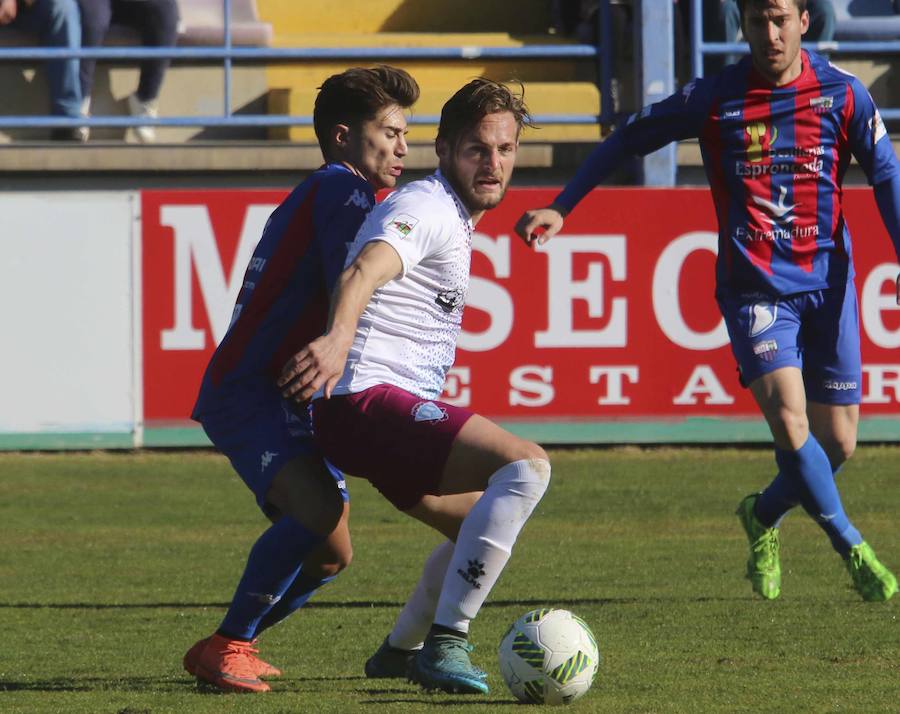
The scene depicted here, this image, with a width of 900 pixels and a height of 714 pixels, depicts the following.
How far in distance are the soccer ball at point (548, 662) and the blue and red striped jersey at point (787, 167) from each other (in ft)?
6.38

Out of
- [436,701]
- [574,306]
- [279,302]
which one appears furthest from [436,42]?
[436,701]

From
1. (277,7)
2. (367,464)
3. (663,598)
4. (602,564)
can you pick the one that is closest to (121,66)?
(277,7)

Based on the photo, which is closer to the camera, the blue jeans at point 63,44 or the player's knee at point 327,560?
the player's knee at point 327,560

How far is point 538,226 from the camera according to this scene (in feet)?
17.3

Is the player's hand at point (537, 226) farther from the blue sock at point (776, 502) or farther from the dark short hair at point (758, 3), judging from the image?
the blue sock at point (776, 502)

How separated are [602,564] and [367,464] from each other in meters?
2.87

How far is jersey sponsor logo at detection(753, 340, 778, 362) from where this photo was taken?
5.83m

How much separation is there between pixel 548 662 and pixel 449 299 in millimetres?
1008

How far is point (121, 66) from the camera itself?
40.3ft

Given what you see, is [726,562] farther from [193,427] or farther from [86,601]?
[193,427]

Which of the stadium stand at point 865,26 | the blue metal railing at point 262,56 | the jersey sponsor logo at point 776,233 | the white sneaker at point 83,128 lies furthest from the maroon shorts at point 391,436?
the stadium stand at point 865,26

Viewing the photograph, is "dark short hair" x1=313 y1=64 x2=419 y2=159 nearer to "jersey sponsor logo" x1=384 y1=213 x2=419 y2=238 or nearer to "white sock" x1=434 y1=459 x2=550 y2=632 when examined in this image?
"jersey sponsor logo" x1=384 y1=213 x2=419 y2=238

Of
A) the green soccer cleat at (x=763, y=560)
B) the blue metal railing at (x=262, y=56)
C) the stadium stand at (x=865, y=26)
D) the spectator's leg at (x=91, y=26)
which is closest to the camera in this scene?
the green soccer cleat at (x=763, y=560)

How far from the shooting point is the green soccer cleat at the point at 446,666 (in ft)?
14.4
